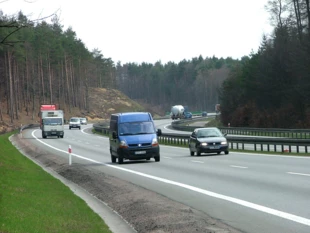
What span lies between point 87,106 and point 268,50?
257ft

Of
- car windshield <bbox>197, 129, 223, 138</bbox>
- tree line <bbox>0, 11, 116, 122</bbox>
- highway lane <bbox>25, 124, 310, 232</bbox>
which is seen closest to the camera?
highway lane <bbox>25, 124, 310, 232</bbox>

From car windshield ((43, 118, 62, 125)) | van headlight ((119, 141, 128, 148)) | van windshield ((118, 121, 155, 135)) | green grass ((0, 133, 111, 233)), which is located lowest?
green grass ((0, 133, 111, 233))

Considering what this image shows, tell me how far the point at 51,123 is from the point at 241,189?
59103 millimetres

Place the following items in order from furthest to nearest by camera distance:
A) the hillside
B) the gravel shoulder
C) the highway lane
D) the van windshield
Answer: the hillside, the van windshield, the highway lane, the gravel shoulder

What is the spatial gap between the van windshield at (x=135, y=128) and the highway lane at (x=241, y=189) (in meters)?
2.42

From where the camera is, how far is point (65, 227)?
11711 mm

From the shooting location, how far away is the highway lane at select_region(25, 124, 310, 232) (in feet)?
39.6

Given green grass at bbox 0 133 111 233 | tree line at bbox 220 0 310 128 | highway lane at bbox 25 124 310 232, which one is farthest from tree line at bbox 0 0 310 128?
green grass at bbox 0 133 111 233

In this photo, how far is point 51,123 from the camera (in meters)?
75.2

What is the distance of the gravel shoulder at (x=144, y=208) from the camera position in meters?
11.6

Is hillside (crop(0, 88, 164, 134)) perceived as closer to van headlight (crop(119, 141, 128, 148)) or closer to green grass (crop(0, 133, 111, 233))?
van headlight (crop(119, 141, 128, 148))

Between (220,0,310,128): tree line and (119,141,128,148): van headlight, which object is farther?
(220,0,310,128): tree line

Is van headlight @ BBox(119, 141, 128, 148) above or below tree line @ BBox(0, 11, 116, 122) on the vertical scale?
below

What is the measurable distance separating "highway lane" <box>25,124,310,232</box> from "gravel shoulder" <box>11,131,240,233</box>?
1.23ft
